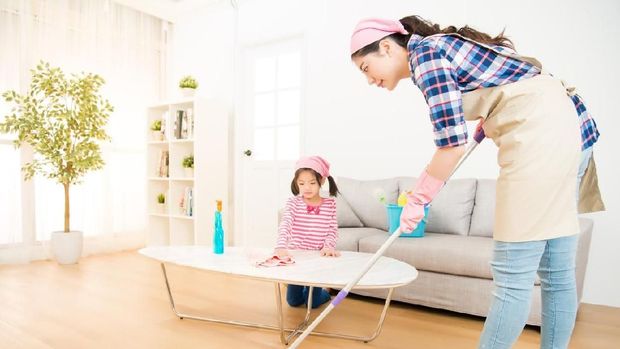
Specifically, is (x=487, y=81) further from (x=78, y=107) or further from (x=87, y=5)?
(x=87, y=5)

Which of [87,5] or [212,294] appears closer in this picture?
[212,294]

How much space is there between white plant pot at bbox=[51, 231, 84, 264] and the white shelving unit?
70 cm

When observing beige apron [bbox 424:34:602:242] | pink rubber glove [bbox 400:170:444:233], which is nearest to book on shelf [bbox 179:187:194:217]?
pink rubber glove [bbox 400:170:444:233]

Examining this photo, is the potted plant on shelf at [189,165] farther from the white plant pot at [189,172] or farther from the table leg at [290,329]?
the table leg at [290,329]

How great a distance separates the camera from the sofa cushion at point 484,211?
2.53 m

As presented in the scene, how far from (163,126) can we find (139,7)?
1239 millimetres

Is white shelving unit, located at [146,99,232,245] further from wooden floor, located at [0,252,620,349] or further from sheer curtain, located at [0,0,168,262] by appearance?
wooden floor, located at [0,252,620,349]

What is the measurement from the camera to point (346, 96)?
11.4ft

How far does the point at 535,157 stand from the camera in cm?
101

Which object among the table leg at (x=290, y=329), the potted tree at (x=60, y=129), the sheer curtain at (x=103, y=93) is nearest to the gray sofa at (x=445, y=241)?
the table leg at (x=290, y=329)

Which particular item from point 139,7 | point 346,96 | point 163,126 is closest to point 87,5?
point 139,7

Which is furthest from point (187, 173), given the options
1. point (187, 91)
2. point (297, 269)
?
point (297, 269)

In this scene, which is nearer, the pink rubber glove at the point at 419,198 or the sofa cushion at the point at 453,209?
the pink rubber glove at the point at 419,198

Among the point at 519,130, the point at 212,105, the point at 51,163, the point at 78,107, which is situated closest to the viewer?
the point at 519,130
